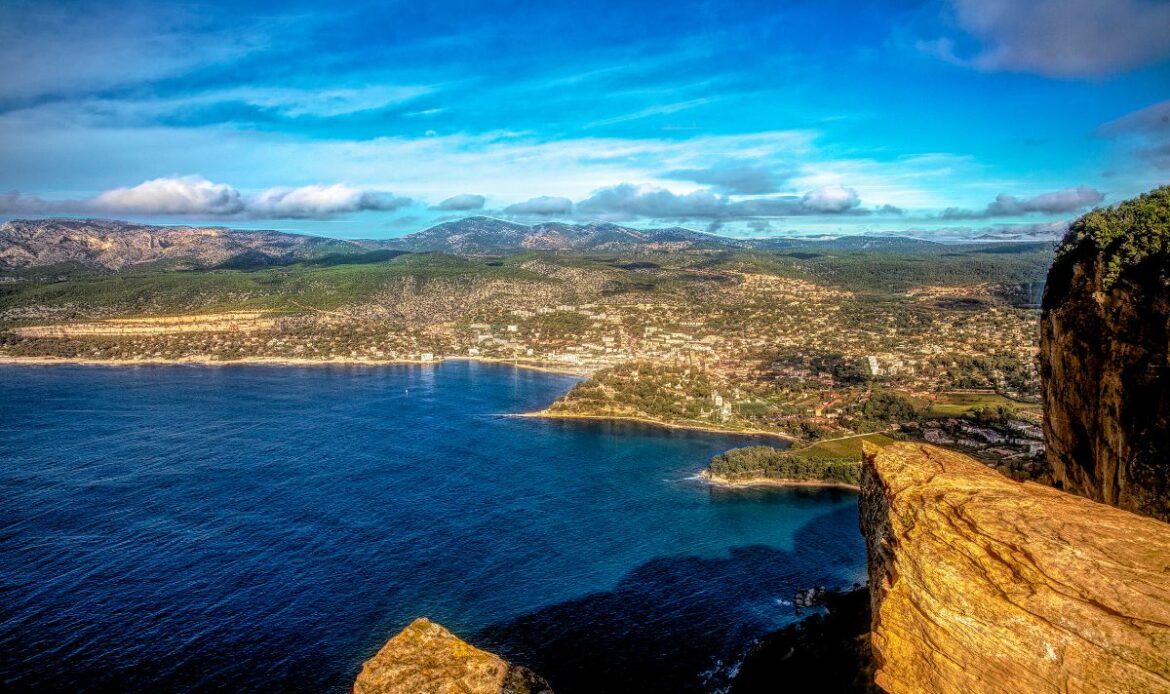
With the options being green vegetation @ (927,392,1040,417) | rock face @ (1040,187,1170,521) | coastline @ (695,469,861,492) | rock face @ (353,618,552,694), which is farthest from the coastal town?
rock face @ (353,618,552,694)

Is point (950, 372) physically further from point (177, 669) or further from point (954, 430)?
point (177, 669)

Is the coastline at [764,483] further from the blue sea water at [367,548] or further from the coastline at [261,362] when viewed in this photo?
the coastline at [261,362]

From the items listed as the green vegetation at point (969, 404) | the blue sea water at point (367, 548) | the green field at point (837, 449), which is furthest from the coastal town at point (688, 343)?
the blue sea water at point (367, 548)

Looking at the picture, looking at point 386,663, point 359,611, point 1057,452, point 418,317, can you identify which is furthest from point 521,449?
point 418,317

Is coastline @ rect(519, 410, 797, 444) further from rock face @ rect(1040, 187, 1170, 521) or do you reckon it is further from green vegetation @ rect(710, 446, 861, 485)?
rock face @ rect(1040, 187, 1170, 521)

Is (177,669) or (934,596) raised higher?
(934,596)

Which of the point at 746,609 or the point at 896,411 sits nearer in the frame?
the point at 746,609

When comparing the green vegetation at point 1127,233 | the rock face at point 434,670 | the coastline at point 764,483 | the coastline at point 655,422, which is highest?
the green vegetation at point 1127,233

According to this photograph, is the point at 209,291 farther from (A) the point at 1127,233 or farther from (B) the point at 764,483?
(A) the point at 1127,233
